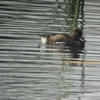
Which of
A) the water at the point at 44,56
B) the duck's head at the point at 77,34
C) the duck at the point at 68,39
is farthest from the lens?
the duck's head at the point at 77,34

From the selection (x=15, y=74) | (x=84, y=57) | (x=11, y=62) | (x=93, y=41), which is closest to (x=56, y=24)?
(x=93, y=41)

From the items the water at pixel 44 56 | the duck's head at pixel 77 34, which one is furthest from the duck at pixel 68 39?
the water at pixel 44 56

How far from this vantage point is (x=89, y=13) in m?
20.8

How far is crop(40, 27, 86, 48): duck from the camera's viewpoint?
57.4 ft

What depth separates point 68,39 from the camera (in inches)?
701

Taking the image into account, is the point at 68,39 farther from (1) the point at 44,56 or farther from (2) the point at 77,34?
(1) the point at 44,56

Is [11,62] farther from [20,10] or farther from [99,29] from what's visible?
[20,10]

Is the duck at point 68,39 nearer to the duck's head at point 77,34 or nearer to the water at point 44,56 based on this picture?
the duck's head at point 77,34

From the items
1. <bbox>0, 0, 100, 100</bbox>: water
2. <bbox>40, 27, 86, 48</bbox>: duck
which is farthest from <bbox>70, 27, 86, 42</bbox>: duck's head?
<bbox>0, 0, 100, 100</bbox>: water

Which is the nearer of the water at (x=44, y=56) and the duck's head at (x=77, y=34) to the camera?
the water at (x=44, y=56)

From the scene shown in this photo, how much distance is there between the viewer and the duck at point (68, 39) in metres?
17.5

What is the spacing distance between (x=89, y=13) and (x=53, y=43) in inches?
130

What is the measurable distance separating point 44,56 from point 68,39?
2492mm

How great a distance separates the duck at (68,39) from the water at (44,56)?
0.17 m
